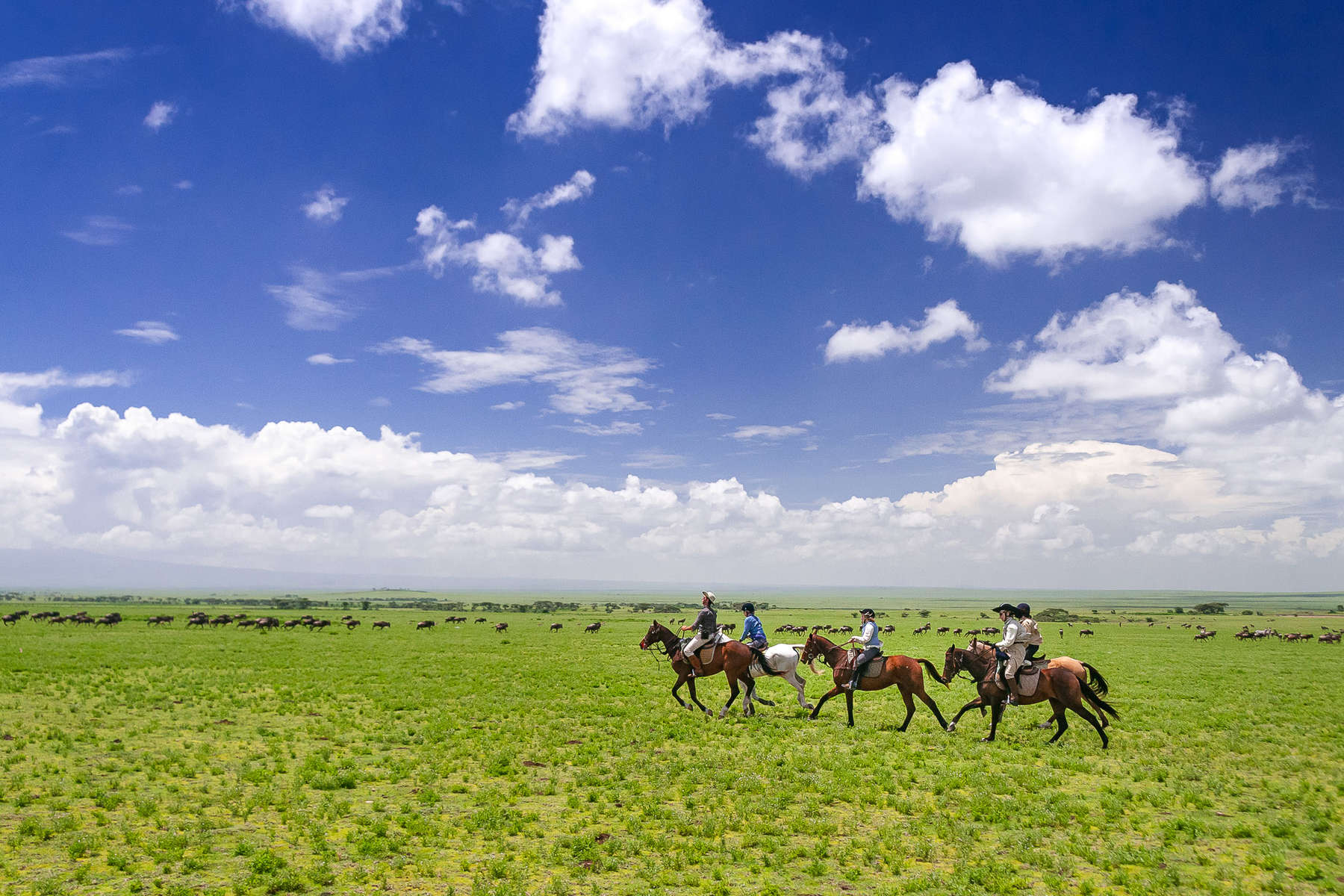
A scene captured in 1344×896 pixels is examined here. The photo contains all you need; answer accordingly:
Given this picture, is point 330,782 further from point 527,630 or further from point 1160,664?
point 527,630

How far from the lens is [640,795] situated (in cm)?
1348

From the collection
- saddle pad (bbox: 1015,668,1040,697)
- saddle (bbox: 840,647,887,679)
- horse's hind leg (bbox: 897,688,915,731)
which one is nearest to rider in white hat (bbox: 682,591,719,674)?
saddle (bbox: 840,647,887,679)

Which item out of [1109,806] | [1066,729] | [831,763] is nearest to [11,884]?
[831,763]

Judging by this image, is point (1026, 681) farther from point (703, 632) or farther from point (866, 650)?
point (703, 632)

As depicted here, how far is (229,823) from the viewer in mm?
12055

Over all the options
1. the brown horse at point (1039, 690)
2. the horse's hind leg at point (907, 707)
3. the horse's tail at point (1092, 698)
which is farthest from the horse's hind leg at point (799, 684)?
the horse's tail at point (1092, 698)

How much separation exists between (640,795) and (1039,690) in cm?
1019

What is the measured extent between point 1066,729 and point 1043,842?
30.3 ft

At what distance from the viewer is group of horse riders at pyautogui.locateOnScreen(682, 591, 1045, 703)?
16.9 m

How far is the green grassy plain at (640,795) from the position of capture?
9875mm

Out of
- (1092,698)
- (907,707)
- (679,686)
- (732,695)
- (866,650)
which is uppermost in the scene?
(866,650)

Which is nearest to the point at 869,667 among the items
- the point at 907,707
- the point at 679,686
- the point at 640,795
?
the point at 907,707

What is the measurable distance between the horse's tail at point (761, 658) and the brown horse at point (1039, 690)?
4.94 m

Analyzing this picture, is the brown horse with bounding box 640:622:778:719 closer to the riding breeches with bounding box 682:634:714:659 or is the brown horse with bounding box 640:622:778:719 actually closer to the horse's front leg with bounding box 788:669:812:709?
the riding breeches with bounding box 682:634:714:659
